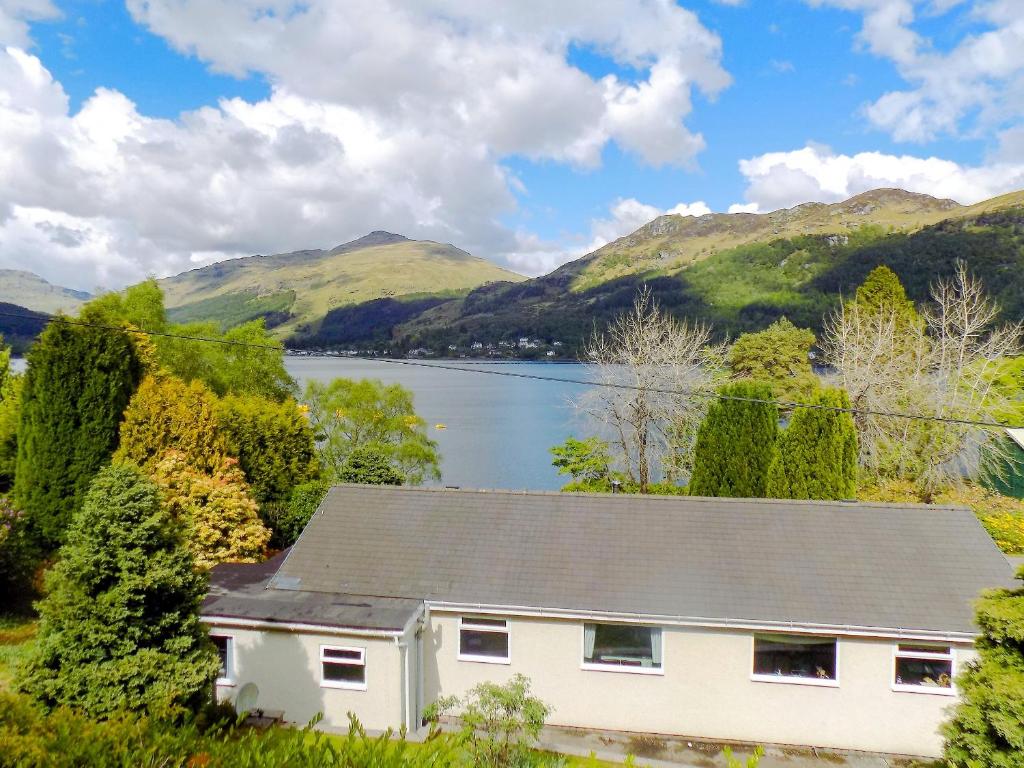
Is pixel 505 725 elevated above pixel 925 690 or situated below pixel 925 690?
above

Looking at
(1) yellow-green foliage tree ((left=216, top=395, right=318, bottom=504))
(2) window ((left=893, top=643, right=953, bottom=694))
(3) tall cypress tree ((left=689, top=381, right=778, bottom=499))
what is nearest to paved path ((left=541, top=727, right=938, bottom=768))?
(2) window ((left=893, top=643, right=953, bottom=694))

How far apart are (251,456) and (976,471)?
2540 centimetres

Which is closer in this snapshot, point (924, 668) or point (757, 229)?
point (924, 668)

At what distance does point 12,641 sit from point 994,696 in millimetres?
16033

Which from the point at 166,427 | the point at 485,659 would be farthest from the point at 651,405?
the point at 166,427

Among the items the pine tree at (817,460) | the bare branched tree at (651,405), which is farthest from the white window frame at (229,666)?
the bare branched tree at (651,405)

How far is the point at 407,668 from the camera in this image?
999cm

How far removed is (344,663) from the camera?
10.1 m

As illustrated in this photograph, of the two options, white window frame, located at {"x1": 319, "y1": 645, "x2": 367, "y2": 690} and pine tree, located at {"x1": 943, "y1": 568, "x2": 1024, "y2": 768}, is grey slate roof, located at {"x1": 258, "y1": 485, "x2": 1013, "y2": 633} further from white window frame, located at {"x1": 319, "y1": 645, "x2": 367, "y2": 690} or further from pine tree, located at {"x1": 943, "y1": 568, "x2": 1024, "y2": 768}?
pine tree, located at {"x1": 943, "y1": 568, "x2": 1024, "y2": 768}

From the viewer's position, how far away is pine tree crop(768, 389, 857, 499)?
58.9 feet

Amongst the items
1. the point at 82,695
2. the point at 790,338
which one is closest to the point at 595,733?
the point at 82,695

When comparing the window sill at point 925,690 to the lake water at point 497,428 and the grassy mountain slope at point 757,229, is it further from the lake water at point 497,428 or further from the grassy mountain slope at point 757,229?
the grassy mountain slope at point 757,229

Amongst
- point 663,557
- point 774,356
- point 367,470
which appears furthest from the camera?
point 774,356

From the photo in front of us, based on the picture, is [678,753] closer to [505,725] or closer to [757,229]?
[505,725]
